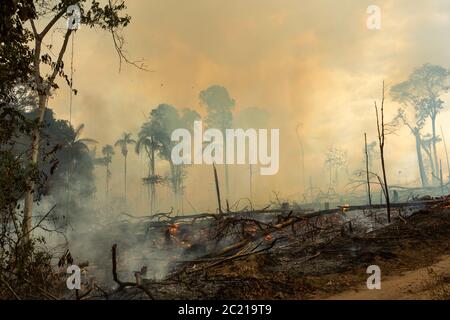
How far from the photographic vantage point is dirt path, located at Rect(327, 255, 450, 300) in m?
7.00

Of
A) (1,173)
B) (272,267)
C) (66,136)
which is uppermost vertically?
(66,136)

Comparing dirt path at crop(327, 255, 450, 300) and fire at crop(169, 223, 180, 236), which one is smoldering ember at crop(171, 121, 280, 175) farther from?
dirt path at crop(327, 255, 450, 300)

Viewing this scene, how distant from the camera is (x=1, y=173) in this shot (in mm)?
8852

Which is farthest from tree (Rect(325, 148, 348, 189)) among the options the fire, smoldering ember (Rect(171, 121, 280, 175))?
the fire

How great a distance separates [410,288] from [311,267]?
308 centimetres

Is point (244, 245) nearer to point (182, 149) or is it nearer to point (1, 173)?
point (1, 173)

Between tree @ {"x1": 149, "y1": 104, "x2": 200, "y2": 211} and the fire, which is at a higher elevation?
tree @ {"x1": 149, "y1": 104, "x2": 200, "y2": 211}

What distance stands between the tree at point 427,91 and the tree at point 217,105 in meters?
33.2

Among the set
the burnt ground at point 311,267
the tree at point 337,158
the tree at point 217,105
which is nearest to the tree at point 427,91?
the tree at point 337,158

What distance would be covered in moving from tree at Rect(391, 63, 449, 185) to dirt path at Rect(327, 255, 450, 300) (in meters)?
62.7

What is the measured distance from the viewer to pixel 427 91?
64.4 m
